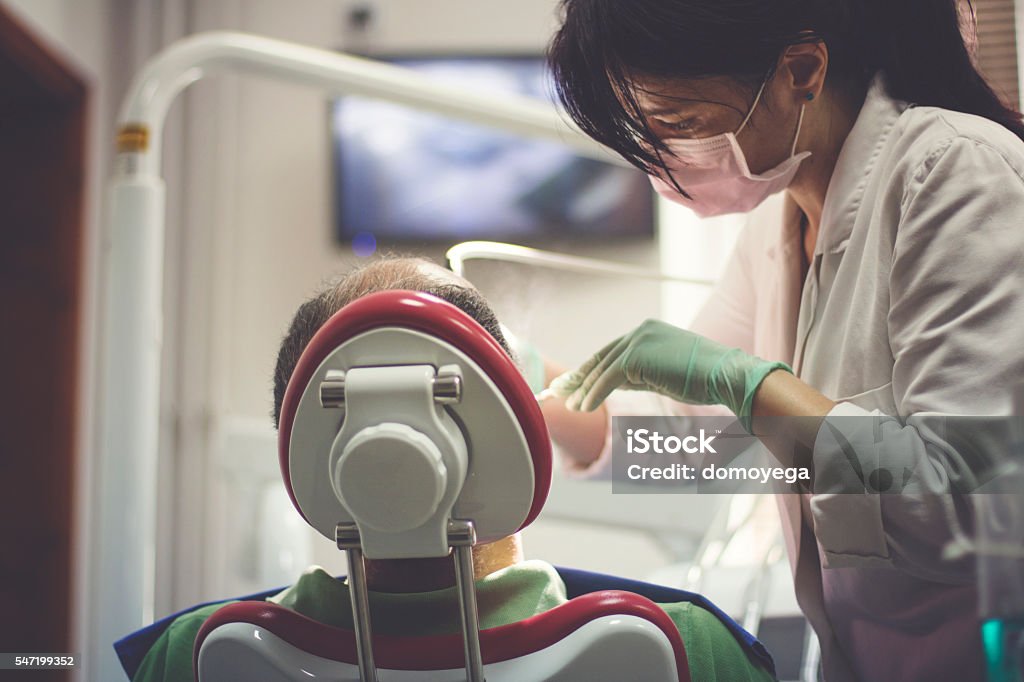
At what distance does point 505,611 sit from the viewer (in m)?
0.72

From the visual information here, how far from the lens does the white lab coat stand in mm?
704

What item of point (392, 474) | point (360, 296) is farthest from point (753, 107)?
point (392, 474)

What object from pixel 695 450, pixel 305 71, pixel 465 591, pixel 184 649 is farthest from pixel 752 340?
pixel 305 71

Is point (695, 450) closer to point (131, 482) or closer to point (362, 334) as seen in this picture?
point (362, 334)

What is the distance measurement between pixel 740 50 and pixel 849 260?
20 centimetres

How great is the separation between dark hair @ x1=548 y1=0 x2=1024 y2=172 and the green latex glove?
0.17 meters

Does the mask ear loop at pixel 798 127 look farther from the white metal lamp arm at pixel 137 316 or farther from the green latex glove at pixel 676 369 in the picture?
the white metal lamp arm at pixel 137 316

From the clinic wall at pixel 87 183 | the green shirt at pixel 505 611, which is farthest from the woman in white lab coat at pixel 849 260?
the clinic wall at pixel 87 183

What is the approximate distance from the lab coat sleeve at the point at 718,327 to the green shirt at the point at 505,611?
0.61 ft

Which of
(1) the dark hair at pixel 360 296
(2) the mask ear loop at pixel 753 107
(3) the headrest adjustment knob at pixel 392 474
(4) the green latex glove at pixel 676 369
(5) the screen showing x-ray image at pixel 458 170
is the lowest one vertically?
(3) the headrest adjustment knob at pixel 392 474

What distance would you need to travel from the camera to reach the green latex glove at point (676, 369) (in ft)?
2.57

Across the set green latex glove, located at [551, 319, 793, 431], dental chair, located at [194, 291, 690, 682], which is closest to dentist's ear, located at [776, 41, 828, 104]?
green latex glove, located at [551, 319, 793, 431]

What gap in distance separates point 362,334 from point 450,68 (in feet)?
5.84

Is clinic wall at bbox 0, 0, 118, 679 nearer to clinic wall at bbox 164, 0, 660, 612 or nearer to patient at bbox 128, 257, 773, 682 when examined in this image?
clinic wall at bbox 164, 0, 660, 612
